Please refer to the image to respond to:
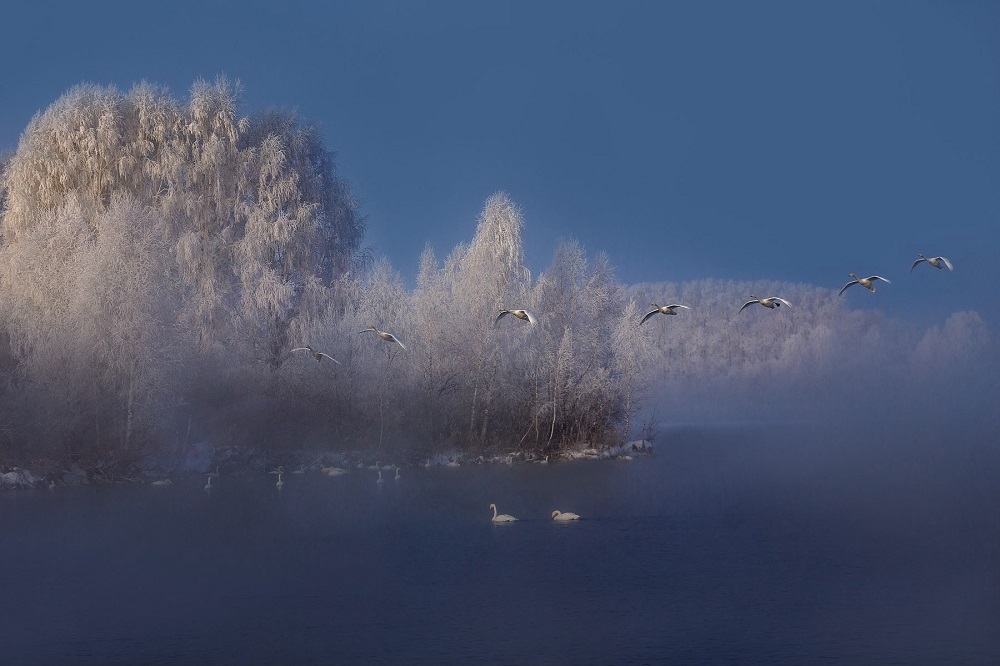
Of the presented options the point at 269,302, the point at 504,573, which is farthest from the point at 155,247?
the point at 504,573

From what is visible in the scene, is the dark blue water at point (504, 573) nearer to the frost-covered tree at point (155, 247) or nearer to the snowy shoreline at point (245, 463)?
the snowy shoreline at point (245, 463)

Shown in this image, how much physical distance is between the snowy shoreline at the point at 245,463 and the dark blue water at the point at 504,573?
1125 mm

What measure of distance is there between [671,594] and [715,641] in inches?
112

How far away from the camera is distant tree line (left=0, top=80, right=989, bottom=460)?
32.0 meters

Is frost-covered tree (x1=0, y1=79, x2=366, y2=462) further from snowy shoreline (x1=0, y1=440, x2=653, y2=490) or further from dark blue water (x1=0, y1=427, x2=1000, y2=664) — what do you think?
dark blue water (x1=0, y1=427, x2=1000, y2=664)

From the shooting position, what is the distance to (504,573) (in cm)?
1981

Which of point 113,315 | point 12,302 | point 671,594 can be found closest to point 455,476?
point 113,315

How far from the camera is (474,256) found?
40281 millimetres

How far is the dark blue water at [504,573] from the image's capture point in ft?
49.2

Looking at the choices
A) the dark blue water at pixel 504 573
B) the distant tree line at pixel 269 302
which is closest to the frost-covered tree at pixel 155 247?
the distant tree line at pixel 269 302

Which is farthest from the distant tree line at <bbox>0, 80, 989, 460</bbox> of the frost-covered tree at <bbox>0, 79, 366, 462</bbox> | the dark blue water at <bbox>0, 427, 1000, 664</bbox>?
the dark blue water at <bbox>0, 427, 1000, 664</bbox>

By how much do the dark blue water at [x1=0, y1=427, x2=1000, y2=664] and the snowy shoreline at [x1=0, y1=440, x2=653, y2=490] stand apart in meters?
1.12

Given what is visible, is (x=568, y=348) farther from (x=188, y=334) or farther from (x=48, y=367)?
(x=48, y=367)

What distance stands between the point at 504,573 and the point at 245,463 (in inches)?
760
